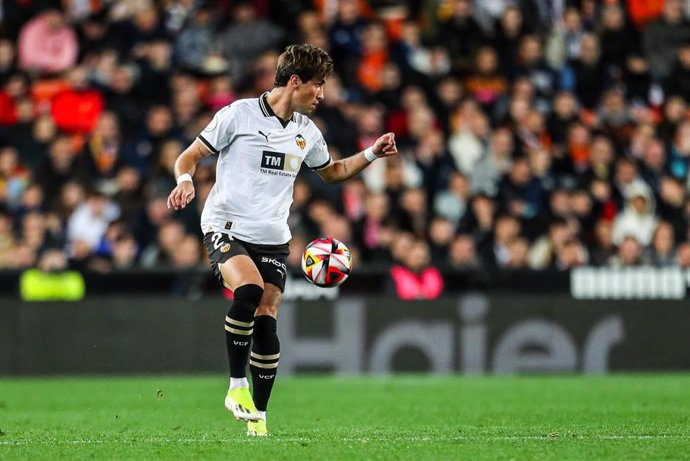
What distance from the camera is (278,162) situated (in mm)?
8797

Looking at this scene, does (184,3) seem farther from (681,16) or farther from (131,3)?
(681,16)

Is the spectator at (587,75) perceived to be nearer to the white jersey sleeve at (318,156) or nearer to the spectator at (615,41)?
the spectator at (615,41)

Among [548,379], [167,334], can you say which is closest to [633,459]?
[548,379]

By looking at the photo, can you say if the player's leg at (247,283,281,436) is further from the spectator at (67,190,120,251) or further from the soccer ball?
the spectator at (67,190,120,251)

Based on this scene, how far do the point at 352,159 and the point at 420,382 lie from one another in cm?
584

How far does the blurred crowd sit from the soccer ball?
21.3 ft

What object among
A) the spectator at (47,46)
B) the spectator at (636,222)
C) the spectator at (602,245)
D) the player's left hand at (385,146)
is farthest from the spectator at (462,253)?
the player's left hand at (385,146)

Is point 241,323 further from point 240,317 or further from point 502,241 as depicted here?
point 502,241

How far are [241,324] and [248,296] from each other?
0.67 feet

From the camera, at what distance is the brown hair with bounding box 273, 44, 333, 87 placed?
866cm

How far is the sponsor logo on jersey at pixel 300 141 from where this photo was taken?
8.94 metres

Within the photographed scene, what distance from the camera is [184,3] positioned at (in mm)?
18516

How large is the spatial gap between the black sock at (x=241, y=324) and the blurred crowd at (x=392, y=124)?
714cm

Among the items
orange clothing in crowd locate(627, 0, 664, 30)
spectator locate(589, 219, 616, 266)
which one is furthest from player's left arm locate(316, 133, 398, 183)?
orange clothing in crowd locate(627, 0, 664, 30)
